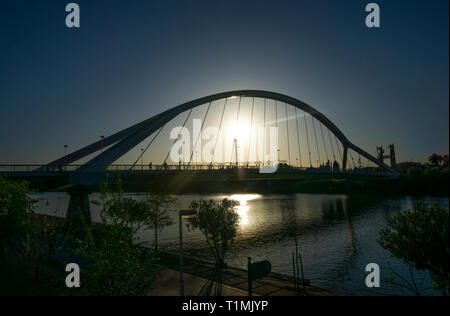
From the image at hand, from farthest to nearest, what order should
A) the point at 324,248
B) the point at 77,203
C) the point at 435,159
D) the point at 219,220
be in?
the point at 435,159 → the point at 77,203 → the point at 324,248 → the point at 219,220

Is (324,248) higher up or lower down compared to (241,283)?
lower down

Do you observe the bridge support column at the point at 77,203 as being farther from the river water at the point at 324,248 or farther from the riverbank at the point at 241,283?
the riverbank at the point at 241,283

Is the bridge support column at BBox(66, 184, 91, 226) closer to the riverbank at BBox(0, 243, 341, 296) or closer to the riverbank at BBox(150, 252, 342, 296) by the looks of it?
the riverbank at BBox(0, 243, 341, 296)

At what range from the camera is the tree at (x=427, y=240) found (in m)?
13.9

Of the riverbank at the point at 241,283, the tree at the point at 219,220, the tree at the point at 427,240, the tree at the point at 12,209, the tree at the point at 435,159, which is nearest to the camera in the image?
the tree at the point at 427,240

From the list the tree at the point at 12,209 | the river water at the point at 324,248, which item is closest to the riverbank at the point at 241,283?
the river water at the point at 324,248

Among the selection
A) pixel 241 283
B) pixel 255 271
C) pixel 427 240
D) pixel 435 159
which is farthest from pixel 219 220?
pixel 435 159

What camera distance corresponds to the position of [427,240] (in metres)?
14.2

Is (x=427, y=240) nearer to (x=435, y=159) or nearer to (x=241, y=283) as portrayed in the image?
(x=241, y=283)

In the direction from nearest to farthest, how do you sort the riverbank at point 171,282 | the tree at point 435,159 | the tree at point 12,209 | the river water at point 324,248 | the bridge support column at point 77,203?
1. the riverbank at point 171,282
2. the tree at point 12,209
3. the river water at point 324,248
4. the bridge support column at point 77,203
5. the tree at point 435,159

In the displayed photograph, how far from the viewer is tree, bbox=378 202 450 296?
13875 millimetres
